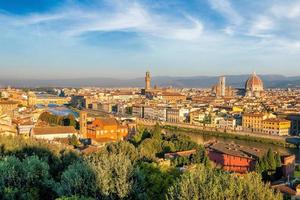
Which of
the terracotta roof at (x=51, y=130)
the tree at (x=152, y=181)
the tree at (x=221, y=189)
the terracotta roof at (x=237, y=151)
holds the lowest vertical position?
the terracotta roof at (x=237, y=151)

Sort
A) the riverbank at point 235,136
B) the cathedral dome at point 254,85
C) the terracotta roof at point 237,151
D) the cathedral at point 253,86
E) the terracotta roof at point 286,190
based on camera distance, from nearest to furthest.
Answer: the terracotta roof at point 286,190
the terracotta roof at point 237,151
the riverbank at point 235,136
the cathedral at point 253,86
the cathedral dome at point 254,85

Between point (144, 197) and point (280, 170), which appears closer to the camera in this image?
point (144, 197)

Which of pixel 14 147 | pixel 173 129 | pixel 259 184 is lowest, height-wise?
pixel 173 129

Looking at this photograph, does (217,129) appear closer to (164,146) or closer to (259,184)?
(164,146)

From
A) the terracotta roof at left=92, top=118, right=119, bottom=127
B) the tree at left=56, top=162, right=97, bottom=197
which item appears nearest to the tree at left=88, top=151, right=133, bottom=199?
the tree at left=56, top=162, right=97, bottom=197

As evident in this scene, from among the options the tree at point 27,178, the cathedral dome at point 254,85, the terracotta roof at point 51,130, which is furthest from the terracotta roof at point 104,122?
the cathedral dome at point 254,85

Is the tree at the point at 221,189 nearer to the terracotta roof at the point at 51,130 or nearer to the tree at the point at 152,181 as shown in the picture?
the tree at the point at 152,181

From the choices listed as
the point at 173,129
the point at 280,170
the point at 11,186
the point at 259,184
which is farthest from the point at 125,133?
the point at 259,184

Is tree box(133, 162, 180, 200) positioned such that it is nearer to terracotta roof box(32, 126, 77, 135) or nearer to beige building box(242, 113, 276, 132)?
terracotta roof box(32, 126, 77, 135)
